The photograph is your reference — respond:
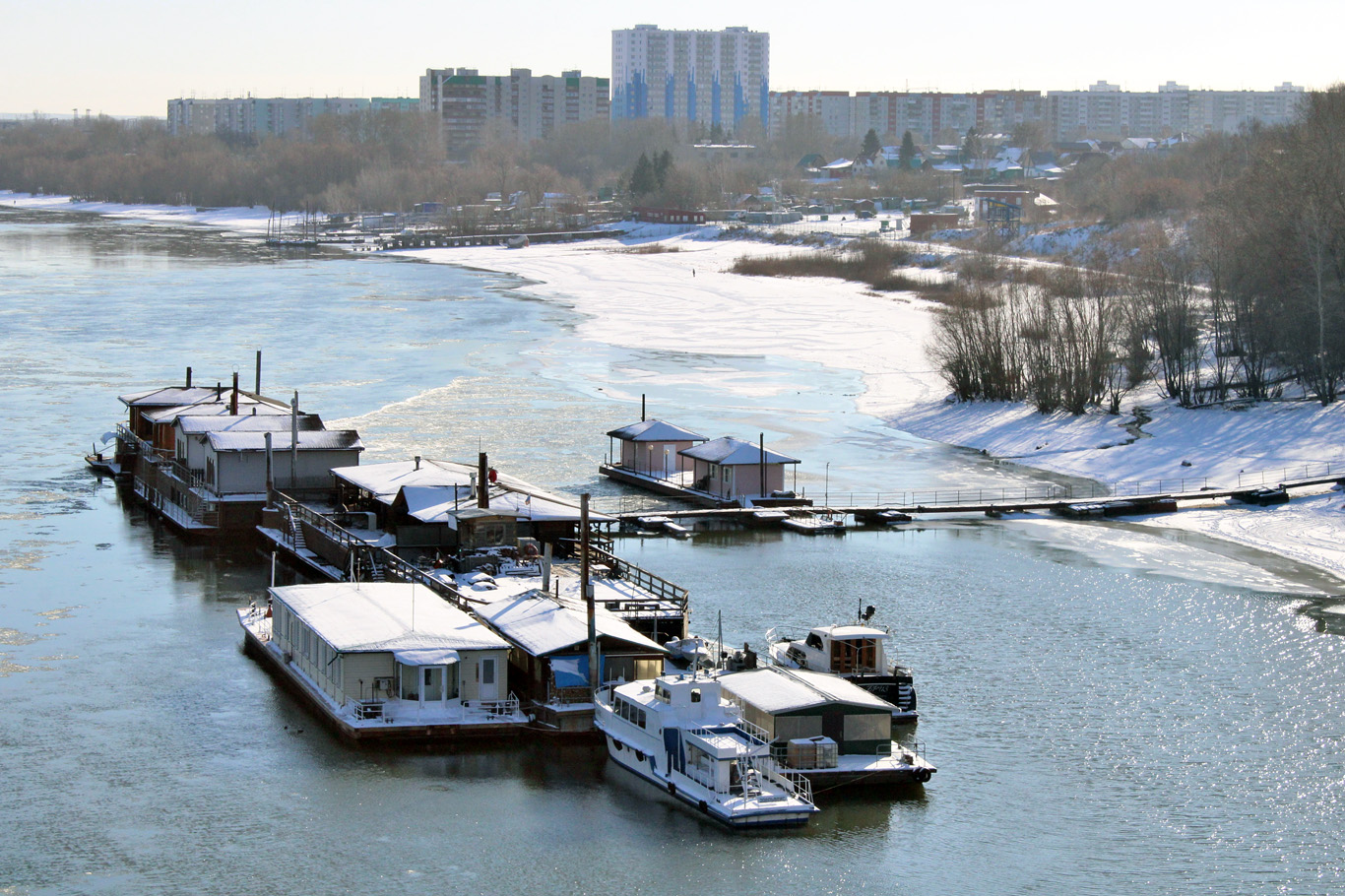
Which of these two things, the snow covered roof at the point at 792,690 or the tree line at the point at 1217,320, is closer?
the snow covered roof at the point at 792,690

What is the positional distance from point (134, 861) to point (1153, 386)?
47802mm

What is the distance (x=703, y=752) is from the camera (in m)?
23.6

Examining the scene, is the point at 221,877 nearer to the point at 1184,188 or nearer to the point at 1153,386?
the point at 1153,386

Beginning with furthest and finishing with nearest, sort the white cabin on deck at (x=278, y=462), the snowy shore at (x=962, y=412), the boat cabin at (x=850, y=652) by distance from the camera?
1. the snowy shore at (x=962, y=412)
2. the white cabin on deck at (x=278, y=462)
3. the boat cabin at (x=850, y=652)

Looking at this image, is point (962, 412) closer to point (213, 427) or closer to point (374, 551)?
point (213, 427)

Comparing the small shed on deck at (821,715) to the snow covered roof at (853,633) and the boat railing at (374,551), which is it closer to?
the snow covered roof at (853,633)

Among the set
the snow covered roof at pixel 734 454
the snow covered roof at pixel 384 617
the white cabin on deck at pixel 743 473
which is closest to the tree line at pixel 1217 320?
the snow covered roof at pixel 734 454

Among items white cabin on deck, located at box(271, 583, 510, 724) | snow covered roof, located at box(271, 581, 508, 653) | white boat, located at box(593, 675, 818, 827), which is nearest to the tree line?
snow covered roof, located at box(271, 581, 508, 653)

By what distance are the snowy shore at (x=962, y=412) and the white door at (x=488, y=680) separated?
22.7 m

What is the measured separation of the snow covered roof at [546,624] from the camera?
27.1 metres

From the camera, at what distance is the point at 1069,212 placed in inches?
5551

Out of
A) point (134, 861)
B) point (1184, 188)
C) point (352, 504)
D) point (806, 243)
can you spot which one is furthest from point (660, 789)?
point (806, 243)

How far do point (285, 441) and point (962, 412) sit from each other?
2707 cm

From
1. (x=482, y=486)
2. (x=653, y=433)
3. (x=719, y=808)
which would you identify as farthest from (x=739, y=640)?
(x=653, y=433)
